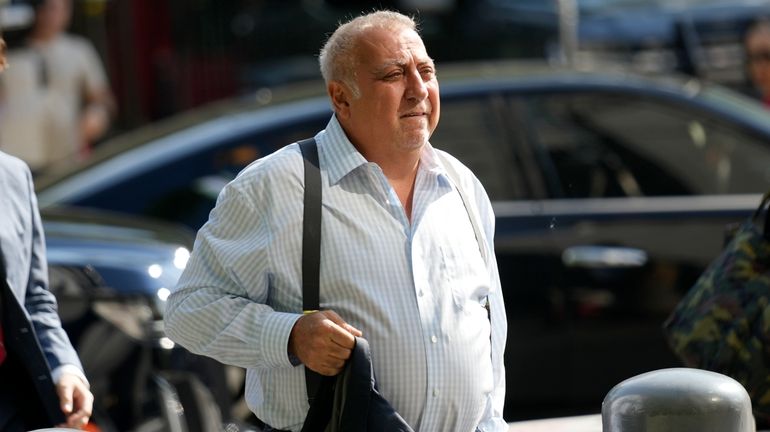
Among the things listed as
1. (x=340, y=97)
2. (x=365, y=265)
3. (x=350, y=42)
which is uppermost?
(x=350, y=42)

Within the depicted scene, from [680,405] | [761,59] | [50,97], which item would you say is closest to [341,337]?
[680,405]

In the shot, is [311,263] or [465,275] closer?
[311,263]

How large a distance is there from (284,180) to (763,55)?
637 cm

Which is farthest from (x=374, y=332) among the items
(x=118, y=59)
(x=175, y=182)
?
(x=118, y=59)

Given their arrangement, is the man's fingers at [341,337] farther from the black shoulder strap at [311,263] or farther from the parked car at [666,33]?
the parked car at [666,33]

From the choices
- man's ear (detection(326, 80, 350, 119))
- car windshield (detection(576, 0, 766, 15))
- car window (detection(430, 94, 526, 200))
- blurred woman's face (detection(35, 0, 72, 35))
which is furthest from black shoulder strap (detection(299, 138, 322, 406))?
car windshield (detection(576, 0, 766, 15))

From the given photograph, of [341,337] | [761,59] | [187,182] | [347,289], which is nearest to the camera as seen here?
[341,337]

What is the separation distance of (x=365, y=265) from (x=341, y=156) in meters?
0.27

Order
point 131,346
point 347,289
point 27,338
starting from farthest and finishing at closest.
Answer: point 131,346, point 27,338, point 347,289

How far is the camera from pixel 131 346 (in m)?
5.22

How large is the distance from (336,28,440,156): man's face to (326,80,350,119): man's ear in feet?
0.08

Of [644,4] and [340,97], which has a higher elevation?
[340,97]

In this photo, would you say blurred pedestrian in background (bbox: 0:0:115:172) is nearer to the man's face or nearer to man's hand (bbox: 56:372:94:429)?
man's hand (bbox: 56:372:94:429)

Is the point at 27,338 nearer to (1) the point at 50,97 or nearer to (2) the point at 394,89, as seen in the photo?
(2) the point at 394,89
